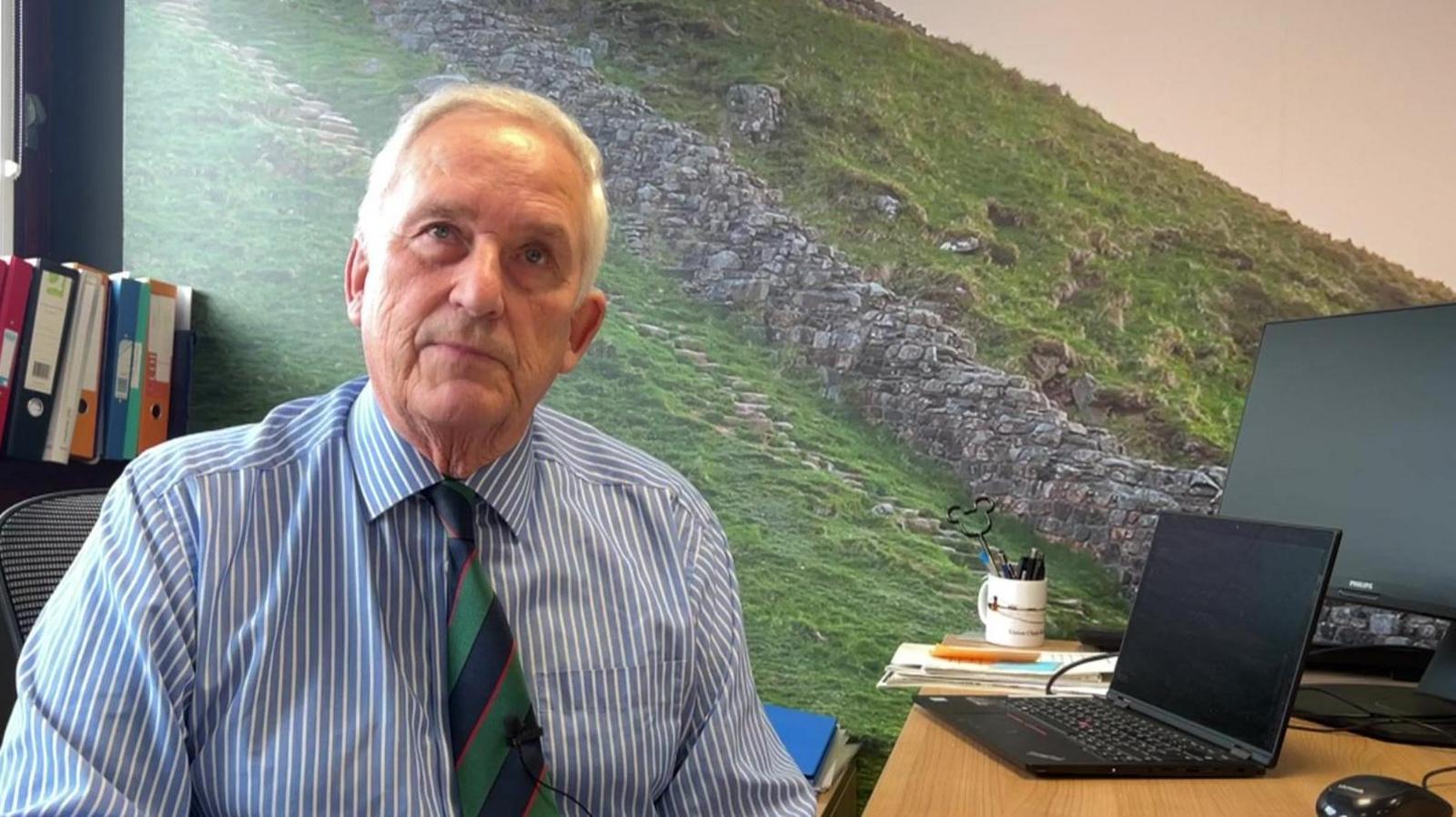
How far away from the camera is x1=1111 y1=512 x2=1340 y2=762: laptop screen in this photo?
1356 mm


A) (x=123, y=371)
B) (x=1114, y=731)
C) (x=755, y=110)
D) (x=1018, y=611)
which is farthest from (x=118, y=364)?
(x=1114, y=731)

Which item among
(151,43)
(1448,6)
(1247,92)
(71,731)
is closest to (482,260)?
(71,731)

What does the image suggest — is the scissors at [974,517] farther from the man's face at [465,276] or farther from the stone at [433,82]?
the stone at [433,82]

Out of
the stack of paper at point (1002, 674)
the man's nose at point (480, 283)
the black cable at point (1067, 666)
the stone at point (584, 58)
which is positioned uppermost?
the stone at point (584, 58)

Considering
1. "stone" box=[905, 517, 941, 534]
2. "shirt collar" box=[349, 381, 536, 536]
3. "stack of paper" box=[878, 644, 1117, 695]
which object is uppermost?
"shirt collar" box=[349, 381, 536, 536]

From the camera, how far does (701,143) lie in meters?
2.44

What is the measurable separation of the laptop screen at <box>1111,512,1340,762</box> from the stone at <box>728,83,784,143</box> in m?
1.15

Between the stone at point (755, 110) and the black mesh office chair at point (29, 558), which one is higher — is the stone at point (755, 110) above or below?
above

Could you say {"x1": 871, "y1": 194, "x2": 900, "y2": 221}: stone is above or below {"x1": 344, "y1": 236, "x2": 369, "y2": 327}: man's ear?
above

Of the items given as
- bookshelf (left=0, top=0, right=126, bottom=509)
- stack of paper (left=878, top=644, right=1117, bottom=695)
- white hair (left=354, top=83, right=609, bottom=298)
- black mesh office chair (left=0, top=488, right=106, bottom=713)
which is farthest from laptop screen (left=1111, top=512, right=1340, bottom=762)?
bookshelf (left=0, top=0, right=126, bottom=509)

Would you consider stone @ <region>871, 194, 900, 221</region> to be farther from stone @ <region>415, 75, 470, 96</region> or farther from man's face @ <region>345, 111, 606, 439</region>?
man's face @ <region>345, 111, 606, 439</region>

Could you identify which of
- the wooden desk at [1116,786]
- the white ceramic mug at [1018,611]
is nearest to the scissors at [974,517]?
the white ceramic mug at [1018,611]

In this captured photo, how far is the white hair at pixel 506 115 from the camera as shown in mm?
1238

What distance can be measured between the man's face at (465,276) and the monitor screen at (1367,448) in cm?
110
